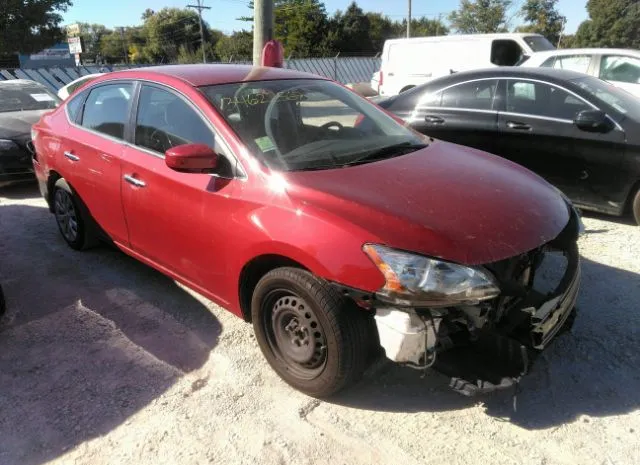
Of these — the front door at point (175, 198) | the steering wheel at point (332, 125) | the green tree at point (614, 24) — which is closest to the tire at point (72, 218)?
the front door at point (175, 198)

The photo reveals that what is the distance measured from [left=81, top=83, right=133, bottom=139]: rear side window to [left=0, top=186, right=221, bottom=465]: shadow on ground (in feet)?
3.93

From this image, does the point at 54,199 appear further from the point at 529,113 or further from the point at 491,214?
the point at 529,113

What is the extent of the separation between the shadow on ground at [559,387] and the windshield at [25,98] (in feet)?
25.1

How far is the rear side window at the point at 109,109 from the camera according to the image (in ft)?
12.1

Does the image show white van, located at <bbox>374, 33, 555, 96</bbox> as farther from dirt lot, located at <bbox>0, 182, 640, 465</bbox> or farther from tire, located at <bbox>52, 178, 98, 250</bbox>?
dirt lot, located at <bbox>0, 182, 640, 465</bbox>

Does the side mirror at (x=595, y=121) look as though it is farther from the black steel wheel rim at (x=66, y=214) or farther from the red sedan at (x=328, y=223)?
the black steel wheel rim at (x=66, y=214)

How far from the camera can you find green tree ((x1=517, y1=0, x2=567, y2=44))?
55906mm

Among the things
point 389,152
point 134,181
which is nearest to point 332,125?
point 389,152

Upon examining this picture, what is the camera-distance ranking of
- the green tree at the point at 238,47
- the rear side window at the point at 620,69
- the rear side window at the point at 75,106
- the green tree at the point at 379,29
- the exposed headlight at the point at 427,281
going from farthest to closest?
the green tree at the point at 379,29, the green tree at the point at 238,47, the rear side window at the point at 620,69, the rear side window at the point at 75,106, the exposed headlight at the point at 427,281

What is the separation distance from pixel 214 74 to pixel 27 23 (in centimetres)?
4342

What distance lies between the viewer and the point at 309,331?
2.57m

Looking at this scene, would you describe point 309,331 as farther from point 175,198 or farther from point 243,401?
point 175,198

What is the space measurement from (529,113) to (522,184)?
9.20ft

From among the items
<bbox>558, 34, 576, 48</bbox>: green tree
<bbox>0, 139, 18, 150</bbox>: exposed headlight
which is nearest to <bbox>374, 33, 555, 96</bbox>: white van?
<bbox>0, 139, 18, 150</bbox>: exposed headlight
